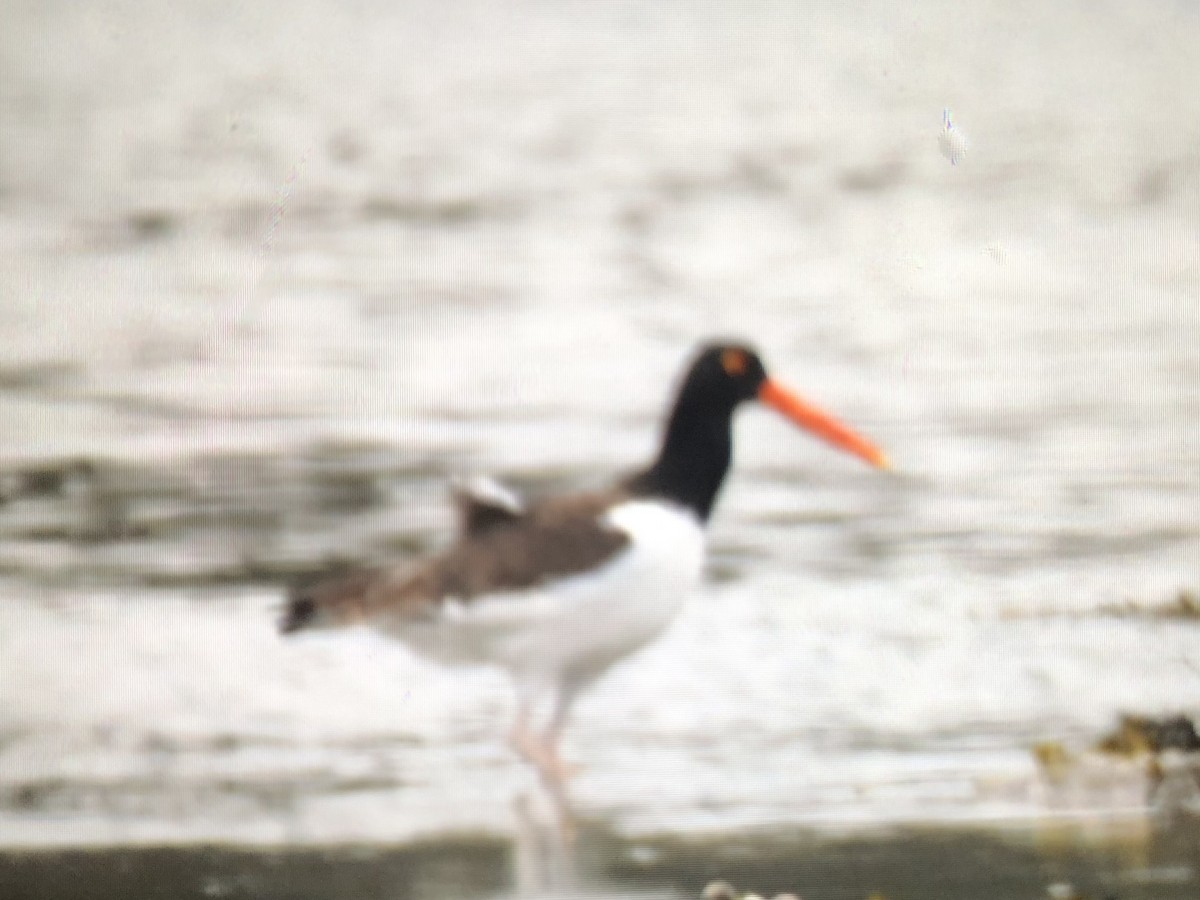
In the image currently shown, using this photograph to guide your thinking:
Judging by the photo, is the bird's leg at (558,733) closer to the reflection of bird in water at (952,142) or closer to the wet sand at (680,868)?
the wet sand at (680,868)

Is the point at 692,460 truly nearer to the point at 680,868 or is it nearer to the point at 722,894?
the point at 680,868

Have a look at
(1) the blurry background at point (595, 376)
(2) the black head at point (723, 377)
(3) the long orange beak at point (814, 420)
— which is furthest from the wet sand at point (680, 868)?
(3) the long orange beak at point (814, 420)

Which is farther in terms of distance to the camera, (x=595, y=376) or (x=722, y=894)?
(x=595, y=376)

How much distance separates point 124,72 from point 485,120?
8.55 feet

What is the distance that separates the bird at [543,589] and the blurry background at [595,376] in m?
0.21

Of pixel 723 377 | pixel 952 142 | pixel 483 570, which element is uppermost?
pixel 952 142

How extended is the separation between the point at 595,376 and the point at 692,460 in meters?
4.35

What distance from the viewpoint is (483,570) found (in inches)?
225

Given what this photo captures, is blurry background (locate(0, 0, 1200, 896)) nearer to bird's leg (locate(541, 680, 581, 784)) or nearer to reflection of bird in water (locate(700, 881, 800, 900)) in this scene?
bird's leg (locate(541, 680, 581, 784))

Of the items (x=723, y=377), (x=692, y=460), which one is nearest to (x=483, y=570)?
(x=692, y=460)

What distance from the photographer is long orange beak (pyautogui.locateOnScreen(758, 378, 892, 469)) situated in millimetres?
6477

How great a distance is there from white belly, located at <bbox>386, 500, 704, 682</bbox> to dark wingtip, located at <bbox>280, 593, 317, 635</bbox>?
8.0 inches

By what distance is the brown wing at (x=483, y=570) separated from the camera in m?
5.68

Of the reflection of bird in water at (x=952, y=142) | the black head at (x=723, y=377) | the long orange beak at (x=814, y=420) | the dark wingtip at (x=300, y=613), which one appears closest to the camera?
the dark wingtip at (x=300, y=613)
